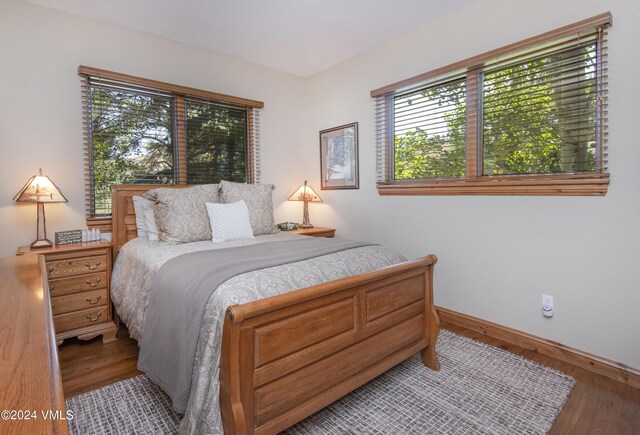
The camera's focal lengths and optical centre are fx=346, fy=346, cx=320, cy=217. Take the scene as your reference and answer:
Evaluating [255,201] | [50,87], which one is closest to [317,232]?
[255,201]

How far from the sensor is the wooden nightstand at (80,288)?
7.87ft

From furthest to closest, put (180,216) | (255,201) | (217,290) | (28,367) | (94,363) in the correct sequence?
(255,201) < (180,216) < (94,363) < (217,290) < (28,367)

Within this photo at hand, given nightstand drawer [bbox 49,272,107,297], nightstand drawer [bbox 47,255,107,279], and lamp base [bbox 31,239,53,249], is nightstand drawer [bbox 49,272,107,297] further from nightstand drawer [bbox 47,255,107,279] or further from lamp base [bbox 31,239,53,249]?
lamp base [bbox 31,239,53,249]

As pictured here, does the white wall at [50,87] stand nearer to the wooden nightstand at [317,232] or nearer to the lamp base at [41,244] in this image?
the lamp base at [41,244]

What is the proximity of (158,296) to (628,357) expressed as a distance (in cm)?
272

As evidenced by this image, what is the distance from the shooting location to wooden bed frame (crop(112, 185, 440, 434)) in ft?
4.28

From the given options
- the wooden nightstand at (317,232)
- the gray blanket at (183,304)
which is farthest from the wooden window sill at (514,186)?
the gray blanket at (183,304)

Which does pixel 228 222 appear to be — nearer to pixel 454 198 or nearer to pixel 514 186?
pixel 454 198

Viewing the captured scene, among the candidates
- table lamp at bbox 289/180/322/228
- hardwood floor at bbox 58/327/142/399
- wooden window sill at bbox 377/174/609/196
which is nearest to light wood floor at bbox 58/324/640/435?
hardwood floor at bbox 58/327/142/399

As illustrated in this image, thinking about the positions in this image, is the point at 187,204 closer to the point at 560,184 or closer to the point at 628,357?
the point at 560,184

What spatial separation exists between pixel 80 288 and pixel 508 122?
3354 millimetres

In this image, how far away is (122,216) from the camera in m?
2.89

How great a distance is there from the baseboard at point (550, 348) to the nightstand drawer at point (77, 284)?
2.76 meters

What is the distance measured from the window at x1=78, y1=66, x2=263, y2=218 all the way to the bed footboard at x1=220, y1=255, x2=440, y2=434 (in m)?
2.32
